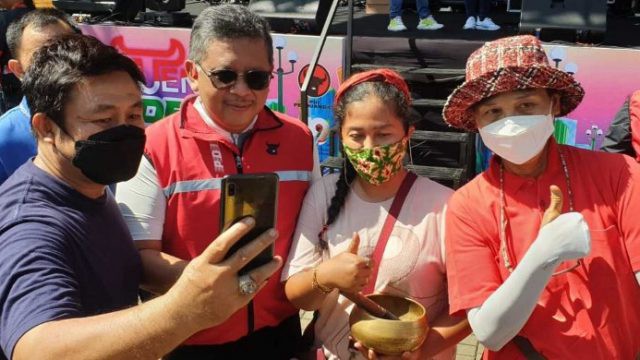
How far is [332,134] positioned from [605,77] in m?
2.41

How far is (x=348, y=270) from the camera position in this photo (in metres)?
1.80

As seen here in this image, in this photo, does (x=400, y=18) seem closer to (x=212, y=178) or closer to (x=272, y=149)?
(x=272, y=149)

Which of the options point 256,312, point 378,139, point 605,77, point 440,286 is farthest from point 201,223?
point 605,77

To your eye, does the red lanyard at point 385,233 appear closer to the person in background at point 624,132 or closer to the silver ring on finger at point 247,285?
the silver ring on finger at point 247,285

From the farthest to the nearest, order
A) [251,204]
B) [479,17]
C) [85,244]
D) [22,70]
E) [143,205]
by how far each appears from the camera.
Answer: [479,17], [22,70], [143,205], [85,244], [251,204]

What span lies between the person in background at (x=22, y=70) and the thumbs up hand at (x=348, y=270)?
1.31m

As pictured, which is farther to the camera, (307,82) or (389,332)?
(307,82)

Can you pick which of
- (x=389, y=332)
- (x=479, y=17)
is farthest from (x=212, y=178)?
(x=479, y=17)

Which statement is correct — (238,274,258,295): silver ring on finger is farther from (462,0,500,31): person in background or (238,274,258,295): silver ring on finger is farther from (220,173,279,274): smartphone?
(462,0,500,31): person in background

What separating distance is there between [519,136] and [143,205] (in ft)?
3.94

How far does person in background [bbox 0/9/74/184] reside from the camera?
259 cm

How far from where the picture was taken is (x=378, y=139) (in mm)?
2047

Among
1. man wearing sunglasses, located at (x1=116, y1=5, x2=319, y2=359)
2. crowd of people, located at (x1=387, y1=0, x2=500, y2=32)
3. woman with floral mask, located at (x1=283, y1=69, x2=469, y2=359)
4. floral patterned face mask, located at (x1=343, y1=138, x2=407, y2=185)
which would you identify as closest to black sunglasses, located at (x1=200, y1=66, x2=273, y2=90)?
man wearing sunglasses, located at (x1=116, y1=5, x2=319, y2=359)

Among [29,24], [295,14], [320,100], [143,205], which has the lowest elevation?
[320,100]
